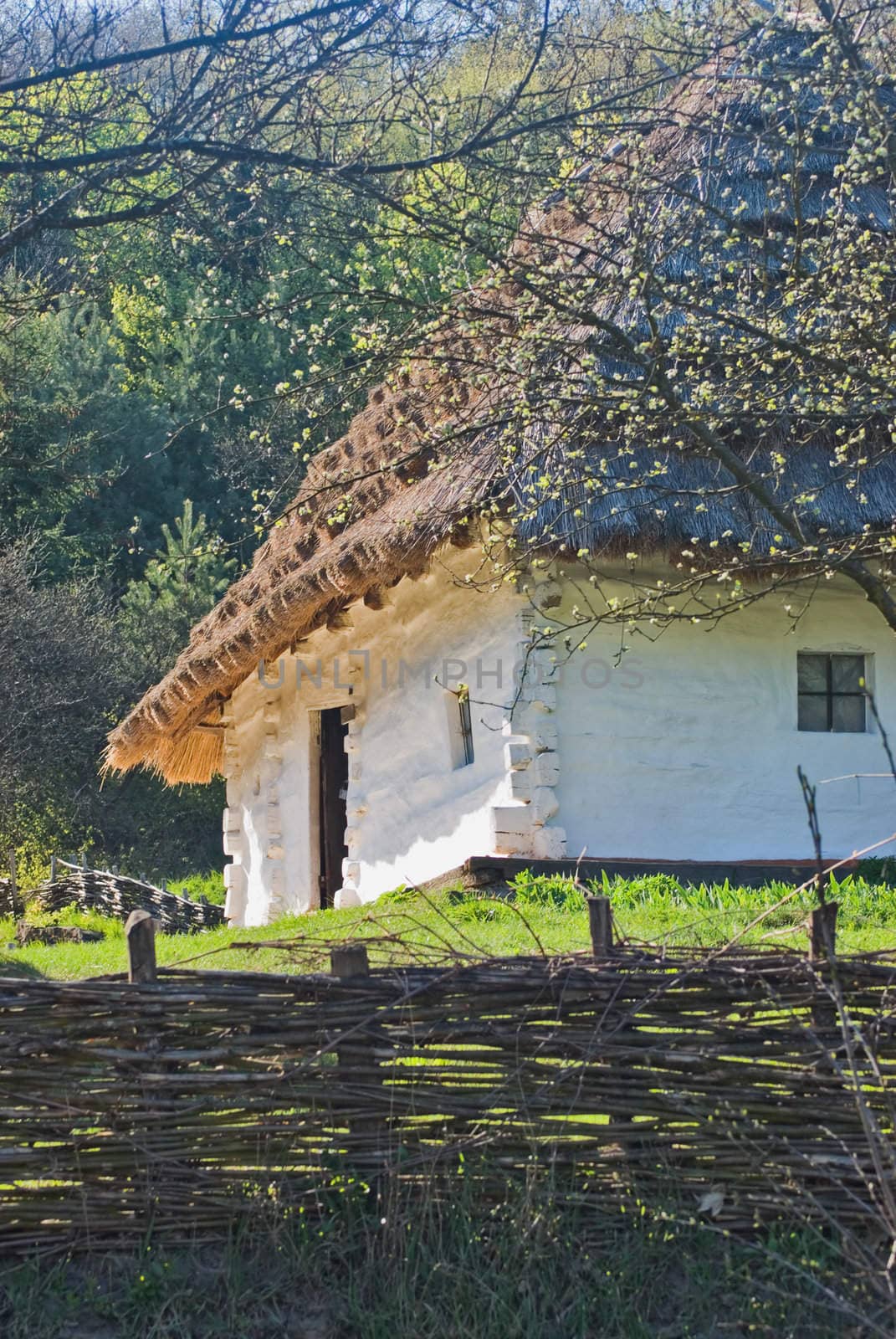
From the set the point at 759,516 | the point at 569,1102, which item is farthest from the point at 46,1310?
the point at 759,516

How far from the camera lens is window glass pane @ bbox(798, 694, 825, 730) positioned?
9312mm

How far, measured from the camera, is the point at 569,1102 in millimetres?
3668

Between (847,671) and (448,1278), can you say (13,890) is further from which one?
(448,1278)

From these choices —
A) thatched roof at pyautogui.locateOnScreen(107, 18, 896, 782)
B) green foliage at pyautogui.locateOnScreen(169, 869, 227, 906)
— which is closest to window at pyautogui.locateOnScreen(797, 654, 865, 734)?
thatched roof at pyautogui.locateOnScreen(107, 18, 896, 782)

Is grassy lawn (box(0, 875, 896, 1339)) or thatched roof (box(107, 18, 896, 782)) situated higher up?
thatched roof (box(107, 18, 896, 782))

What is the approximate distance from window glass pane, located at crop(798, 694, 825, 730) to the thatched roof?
1.40 m

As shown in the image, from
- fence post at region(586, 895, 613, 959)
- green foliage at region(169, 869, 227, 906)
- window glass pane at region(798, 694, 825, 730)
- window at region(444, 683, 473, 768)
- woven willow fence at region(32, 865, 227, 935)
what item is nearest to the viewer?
fence post at region(586, 895, 613, 959)

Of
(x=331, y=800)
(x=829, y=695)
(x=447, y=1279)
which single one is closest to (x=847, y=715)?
(x=829, y=695)

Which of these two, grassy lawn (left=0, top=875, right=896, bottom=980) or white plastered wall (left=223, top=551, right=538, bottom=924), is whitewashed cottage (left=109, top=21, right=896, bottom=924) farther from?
grassy lawn (left=0, top=875, right=896, bottom=980)

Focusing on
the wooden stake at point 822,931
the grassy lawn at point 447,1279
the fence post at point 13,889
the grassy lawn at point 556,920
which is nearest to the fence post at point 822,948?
the wooden stake at point 822,931

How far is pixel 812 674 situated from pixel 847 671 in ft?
0.79

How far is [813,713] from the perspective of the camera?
30.7 ft

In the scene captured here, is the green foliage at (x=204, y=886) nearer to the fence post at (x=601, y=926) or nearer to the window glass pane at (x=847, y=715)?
the window glass pane at (x=847, y=715)

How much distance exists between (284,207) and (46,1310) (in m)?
3.86
